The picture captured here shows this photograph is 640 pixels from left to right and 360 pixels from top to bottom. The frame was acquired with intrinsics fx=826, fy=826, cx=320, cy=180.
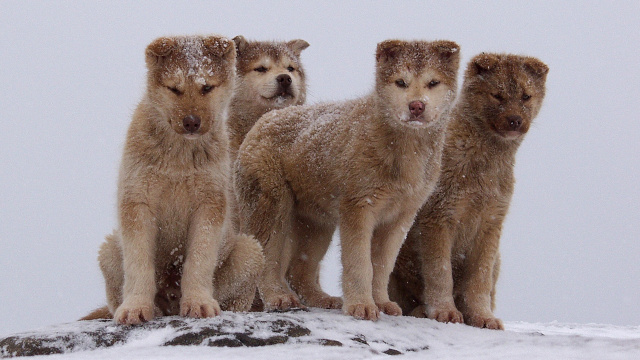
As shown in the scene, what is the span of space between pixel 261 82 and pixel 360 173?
12.9 feet

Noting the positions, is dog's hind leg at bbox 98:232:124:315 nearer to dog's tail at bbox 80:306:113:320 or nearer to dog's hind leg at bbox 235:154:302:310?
dog's tail at bbox 80:306:113:320

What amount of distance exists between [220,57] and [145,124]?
0.78 metres

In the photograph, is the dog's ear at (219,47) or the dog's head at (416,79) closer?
the dog's ear at (219,47)

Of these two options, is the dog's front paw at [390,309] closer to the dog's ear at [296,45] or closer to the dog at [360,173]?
the dog at [360,173]

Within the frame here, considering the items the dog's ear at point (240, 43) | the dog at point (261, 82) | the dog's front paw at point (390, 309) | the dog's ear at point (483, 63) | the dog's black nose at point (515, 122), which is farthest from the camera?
the dog's ear at point (240, 43)

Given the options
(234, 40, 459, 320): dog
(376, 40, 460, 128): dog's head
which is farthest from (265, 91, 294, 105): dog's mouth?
(376, 40, 460, 128): dog's head

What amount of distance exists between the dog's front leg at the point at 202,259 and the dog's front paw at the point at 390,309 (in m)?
1.50

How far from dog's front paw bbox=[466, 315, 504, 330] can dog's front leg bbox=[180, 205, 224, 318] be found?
2.36 meters

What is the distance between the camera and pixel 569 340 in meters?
5.63

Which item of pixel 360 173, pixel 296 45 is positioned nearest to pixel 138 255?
pixel 360 173

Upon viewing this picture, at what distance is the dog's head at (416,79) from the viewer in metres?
6.70

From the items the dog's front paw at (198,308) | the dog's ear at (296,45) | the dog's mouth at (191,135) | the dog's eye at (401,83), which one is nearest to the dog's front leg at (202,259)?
the dog's front paw at (198,308)

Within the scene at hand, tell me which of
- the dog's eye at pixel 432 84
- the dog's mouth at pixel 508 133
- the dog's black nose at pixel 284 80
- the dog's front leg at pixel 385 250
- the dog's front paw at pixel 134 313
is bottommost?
the dog's front paw at pixel 134 313

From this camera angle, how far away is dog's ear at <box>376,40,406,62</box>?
6977 millimetres
